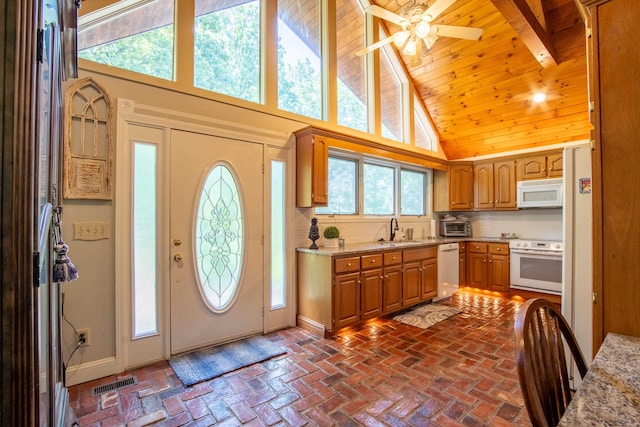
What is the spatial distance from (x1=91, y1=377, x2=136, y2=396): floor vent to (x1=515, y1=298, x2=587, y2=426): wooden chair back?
271 cm

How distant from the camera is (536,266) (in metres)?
4.49

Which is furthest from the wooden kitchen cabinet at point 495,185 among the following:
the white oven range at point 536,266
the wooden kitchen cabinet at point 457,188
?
the white oven range at point 536,266

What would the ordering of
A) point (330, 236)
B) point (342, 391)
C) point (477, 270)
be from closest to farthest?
point (342, 391) < point (330, 236) < point (477, 270)

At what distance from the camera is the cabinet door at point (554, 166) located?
457cm

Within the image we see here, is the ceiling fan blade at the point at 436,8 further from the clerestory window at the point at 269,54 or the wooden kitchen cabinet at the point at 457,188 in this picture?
the wooden kitchen cabinet at the point at 457,188

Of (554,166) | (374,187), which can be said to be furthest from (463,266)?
(374,187)

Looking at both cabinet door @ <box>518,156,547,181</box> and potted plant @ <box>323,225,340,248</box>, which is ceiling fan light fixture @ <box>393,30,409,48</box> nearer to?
potted plant @ <box>323,225,340,248</box>

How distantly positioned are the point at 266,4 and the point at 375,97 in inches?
79.6

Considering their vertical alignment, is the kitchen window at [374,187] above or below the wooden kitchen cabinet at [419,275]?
above

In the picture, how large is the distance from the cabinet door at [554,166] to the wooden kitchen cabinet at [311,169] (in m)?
3.67

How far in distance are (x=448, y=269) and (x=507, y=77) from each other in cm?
300

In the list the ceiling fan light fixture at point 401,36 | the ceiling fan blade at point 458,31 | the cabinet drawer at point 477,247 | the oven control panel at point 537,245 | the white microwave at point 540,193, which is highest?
the ceiling fan light fixture at point 401,36

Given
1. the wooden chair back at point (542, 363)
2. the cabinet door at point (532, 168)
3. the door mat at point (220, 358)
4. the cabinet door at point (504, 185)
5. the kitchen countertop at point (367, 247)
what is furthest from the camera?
the cabinet door at point (504, 185)

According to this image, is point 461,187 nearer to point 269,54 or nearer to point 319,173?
point 319,173
